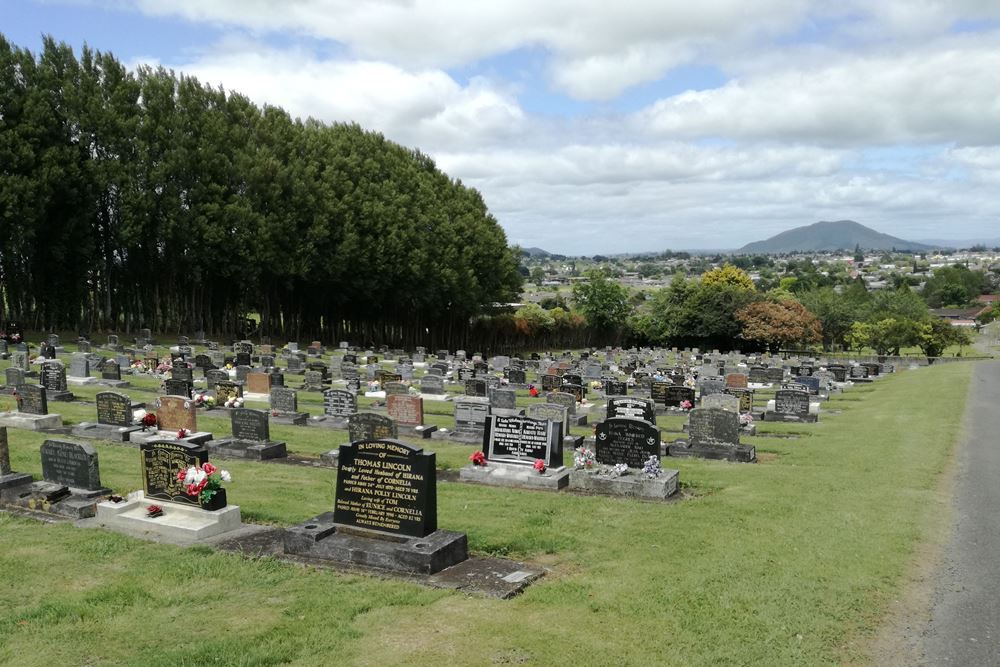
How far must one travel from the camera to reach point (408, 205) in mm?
52844

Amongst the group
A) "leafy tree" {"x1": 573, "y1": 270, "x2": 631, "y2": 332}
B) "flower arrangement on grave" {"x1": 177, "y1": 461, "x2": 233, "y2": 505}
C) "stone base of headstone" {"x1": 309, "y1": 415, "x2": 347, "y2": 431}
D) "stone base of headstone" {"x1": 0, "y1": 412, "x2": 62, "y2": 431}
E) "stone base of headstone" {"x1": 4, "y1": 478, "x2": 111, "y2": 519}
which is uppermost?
"leafy tree" {"x1": 573, "y1": 270, "x2": 631, "y2": 332}

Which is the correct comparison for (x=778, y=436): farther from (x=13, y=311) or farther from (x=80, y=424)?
(x=13, y=311)

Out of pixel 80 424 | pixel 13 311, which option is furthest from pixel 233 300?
pixel 80 424

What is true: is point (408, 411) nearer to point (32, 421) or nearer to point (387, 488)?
point (32, 421)

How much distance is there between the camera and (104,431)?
17328 millimetres

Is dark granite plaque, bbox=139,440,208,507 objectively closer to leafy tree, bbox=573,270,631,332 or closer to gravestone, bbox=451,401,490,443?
gravestone, bbox=451,401,490,443

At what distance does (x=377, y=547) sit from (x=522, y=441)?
5.52 meters

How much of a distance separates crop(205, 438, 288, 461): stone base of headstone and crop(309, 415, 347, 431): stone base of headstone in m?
3.32

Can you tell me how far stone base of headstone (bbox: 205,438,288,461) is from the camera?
16.0 metres

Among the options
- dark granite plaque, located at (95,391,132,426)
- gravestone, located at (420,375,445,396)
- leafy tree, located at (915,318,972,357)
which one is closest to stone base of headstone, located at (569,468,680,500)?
dark granite plaque, located at (95,391,132,426)

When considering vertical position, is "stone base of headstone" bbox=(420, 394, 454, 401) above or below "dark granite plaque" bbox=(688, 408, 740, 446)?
below

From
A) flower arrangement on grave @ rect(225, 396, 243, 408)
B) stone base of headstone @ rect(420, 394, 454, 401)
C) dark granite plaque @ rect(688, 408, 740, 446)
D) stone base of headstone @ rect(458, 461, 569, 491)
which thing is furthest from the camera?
stone base of headstone @ rect(420, 394, 454, 401)

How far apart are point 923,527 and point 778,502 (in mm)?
2024

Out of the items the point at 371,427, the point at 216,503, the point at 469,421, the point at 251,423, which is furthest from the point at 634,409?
the point at 216,503
